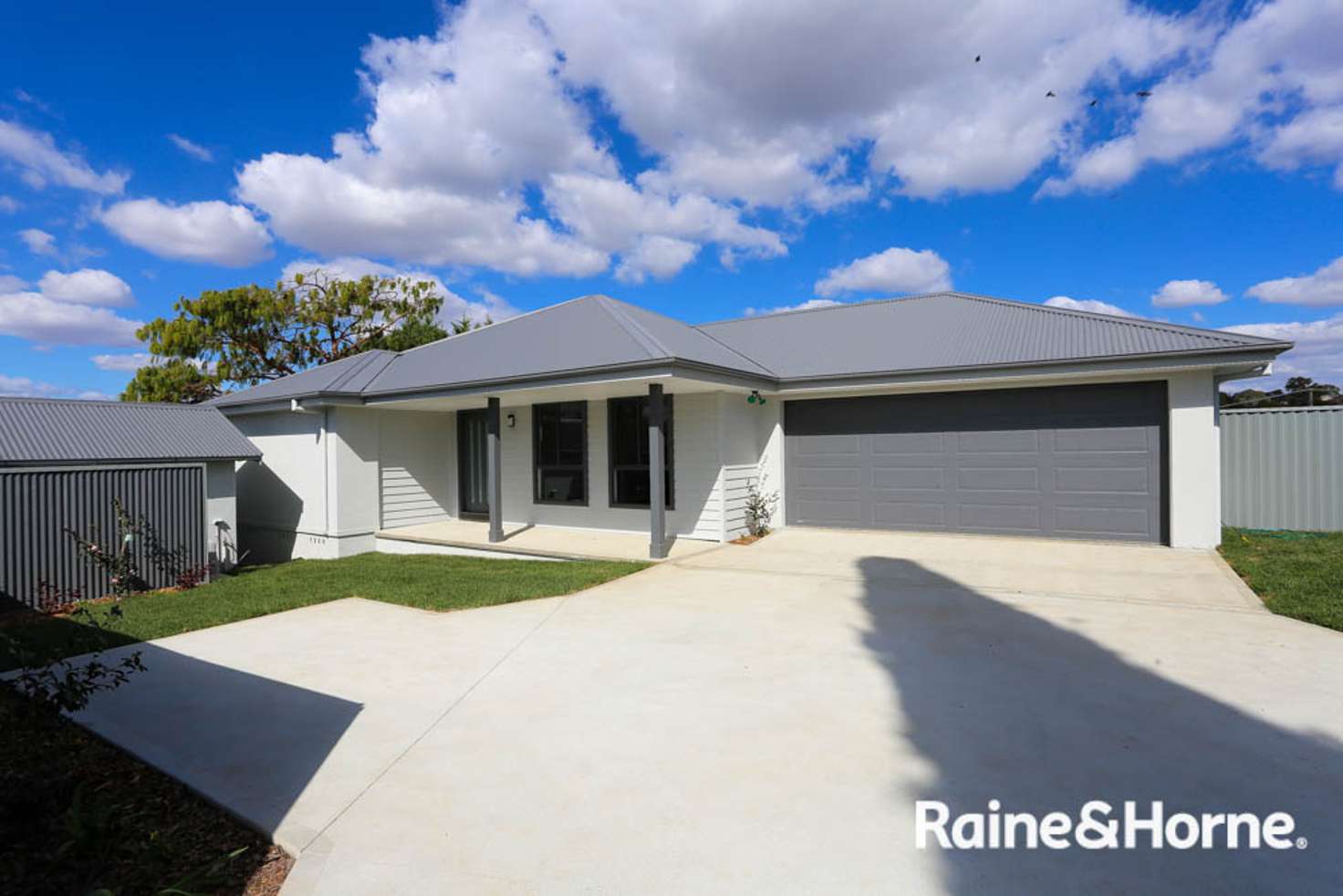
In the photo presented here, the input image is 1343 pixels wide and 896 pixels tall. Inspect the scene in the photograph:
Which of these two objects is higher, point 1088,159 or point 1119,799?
point 1088,159

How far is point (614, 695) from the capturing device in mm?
4289

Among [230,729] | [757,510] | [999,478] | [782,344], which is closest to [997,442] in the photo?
[999,478]

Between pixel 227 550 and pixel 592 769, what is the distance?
10471 millimetres

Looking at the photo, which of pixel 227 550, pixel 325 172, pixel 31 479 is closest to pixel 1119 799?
pixel 31 479

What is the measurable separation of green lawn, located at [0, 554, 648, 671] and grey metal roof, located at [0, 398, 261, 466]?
7.26ft

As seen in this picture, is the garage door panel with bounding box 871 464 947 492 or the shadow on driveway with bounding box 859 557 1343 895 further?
the garage door panel with bounding box 871 464 947 492

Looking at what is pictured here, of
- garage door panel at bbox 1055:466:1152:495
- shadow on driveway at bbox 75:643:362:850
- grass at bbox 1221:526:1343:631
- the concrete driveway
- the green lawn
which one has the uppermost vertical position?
garage door panel at bbox 1055:466:1152:495

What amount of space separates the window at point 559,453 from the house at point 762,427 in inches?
1.6

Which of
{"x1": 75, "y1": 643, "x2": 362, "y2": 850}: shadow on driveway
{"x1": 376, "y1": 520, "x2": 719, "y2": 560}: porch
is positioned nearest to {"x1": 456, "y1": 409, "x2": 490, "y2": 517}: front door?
{"x1": 376, "y1": 520, "x2": 719, "y2": 560}: porch

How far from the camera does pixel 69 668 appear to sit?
12.5ft

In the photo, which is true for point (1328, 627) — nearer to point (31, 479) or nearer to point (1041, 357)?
point (1041, 357)

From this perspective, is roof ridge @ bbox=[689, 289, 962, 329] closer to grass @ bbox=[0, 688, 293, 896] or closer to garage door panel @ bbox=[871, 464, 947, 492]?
garage door panel @ bbox=[871, 464, 947, 492]

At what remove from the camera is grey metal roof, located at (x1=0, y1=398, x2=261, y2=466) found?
30.5 feet

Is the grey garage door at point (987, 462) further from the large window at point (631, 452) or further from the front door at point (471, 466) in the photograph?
the front door at point (471, 466)
